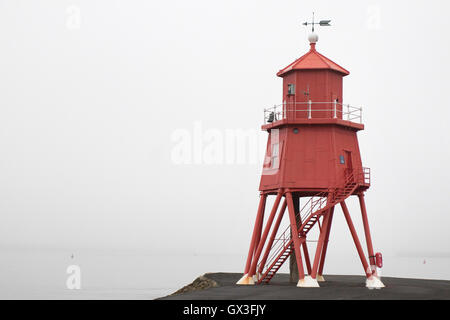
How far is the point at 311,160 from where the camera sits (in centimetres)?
4203

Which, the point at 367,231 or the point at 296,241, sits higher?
the point at 367,231

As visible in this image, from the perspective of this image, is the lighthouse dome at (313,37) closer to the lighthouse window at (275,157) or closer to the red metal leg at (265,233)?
the lighthouse window at (275,157)

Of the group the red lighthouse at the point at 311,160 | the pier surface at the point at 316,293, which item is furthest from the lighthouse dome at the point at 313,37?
the pier surface at the point at 316,293

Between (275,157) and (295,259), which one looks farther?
(295,259)

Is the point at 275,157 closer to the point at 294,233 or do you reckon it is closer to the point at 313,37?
the point at 294,233

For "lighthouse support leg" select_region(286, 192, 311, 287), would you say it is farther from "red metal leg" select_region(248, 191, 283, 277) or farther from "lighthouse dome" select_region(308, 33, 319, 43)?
"lighthouse dome" select_region(308, 33, 319, 43)

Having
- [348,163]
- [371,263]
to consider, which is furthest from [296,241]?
[348,163]

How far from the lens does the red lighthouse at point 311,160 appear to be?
4147cm

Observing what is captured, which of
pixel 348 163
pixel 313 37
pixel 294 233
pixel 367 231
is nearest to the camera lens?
pixel 294 233

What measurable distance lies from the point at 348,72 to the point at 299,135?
16.1 feet

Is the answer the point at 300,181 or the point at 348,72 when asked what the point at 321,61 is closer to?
the point at 348,72
